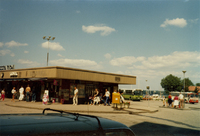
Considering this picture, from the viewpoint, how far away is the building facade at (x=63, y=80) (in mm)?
22112

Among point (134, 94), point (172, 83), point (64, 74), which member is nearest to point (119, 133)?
point (64, 74)

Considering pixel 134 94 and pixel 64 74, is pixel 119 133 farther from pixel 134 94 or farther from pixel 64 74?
pixel 134 94

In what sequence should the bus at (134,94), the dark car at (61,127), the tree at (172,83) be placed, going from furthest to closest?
1. the tree at (172,83)
2. the bus at (134,94)
3. the dark car at (61,127)

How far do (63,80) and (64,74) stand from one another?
1.50 metres

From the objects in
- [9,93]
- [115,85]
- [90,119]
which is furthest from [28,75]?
[90,119]

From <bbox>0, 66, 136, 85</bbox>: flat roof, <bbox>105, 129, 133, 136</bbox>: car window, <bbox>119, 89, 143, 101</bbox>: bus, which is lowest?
<bbox>119, 89, 143, 101</bbox>: bus

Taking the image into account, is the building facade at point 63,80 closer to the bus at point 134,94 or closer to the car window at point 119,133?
the bus at point 134,94

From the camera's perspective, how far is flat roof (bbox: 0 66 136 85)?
70.6ft

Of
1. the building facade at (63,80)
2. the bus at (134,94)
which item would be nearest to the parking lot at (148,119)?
the building facade at (63,80)

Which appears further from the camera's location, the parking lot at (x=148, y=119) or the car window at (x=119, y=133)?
the parking lot at (x=148, y=119)

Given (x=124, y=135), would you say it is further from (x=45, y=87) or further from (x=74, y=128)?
(x=45, y=87)

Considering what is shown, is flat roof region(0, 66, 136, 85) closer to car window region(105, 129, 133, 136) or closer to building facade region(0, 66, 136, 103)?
building facade region(0, 66, 136, 103)

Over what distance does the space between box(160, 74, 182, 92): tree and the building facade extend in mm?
74144

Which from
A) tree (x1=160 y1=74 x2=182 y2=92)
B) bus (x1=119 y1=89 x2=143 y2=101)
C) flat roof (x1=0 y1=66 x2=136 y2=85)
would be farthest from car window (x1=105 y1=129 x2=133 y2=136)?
tree (x1=160 y1=74 x2=182 y2=92)
